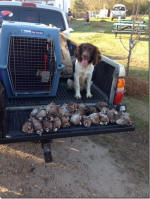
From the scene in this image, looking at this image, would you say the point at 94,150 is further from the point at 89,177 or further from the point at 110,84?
the point at 110,84

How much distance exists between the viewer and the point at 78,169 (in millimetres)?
3168

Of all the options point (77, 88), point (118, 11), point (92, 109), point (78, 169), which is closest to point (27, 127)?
point (92, 109)

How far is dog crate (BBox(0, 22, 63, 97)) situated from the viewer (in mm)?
2715

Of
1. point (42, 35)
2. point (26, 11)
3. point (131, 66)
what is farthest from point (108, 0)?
point (42, 35)

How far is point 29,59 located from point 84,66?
0.93 m

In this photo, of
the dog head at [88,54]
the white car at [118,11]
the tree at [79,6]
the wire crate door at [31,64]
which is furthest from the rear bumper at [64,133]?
the tree at [79,6]

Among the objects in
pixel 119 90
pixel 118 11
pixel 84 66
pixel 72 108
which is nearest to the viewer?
pixel 72 108

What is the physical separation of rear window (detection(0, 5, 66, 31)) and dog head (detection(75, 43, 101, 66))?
202cm

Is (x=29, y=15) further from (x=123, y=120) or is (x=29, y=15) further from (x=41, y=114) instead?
(x=123, y=120)

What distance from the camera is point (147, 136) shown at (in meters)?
4.11

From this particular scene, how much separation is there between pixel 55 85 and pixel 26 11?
2.45 m

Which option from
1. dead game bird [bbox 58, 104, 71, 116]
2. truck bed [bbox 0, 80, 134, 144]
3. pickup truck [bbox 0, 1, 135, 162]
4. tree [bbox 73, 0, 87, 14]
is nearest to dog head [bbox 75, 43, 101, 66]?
pickup truck [bbox 0, 1, 135, 162]

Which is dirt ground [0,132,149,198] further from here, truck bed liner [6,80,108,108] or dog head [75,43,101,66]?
dog head [75,43,101,66]

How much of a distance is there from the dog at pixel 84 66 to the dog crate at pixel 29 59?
48cm
